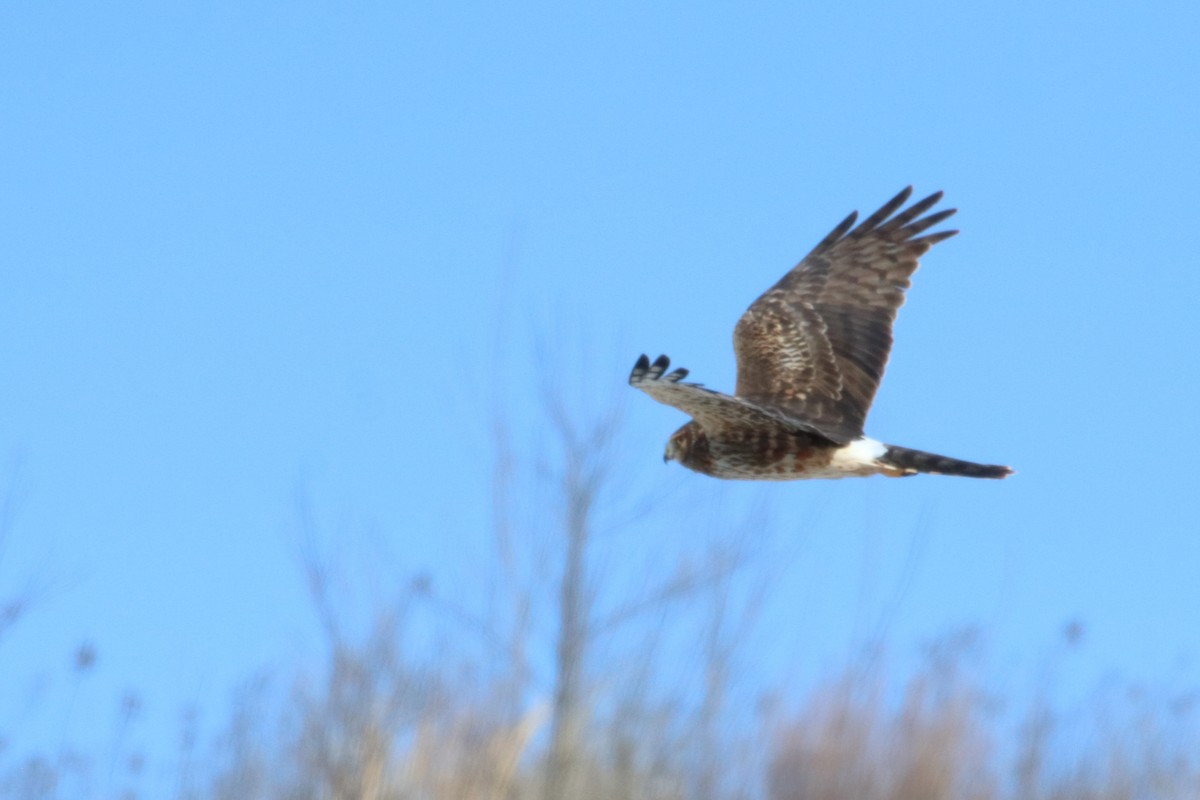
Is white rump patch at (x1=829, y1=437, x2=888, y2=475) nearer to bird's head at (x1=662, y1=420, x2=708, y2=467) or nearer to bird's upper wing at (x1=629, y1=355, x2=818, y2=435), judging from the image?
bird's upper wing at (x1=629, y1=355, x2=818, y2=435)

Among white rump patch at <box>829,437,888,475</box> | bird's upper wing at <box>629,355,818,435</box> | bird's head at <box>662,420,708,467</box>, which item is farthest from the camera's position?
bird's head at <box>662,420,708,467</box>

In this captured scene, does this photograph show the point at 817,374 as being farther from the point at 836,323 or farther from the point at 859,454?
the point at 859,454

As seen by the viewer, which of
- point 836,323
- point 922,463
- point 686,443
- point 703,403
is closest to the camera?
point 703,403

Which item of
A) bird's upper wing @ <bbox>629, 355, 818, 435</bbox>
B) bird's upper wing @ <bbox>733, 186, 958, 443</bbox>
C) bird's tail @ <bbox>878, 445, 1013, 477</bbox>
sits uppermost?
bird's upper wing @ <bbox>733, 186, 958, 443</bbox>

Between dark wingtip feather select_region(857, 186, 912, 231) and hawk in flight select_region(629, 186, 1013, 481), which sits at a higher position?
dark wingtip feather select_region(857, 186, 912, 231)

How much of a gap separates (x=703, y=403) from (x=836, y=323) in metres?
1.53

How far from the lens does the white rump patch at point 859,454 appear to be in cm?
817

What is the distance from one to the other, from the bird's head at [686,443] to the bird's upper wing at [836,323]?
344 millimetres

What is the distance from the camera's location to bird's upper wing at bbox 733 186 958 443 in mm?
8656

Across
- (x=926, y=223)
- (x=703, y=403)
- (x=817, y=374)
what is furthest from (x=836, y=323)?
(x=703, y=403)

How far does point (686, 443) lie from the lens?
845 centimetres

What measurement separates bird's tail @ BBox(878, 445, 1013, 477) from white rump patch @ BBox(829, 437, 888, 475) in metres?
0.04

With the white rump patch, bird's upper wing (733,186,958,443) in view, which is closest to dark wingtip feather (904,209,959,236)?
bird's upper wing (733,186,958,443)

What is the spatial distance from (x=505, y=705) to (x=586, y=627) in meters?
0.72
